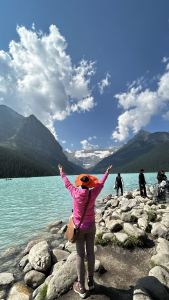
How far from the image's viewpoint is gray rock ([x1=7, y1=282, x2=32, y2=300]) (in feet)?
29.3

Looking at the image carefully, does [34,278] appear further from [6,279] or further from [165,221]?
[165,221]

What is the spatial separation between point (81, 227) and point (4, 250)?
1039cm

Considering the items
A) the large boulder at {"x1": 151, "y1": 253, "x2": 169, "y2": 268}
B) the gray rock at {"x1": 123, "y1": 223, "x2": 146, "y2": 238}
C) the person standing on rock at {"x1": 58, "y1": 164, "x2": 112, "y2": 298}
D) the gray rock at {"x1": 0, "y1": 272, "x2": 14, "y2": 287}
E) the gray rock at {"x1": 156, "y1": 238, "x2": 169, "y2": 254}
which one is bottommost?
the gray rock at {"x1": 0, "y1": 272, "x2": 14, "y2": 287}

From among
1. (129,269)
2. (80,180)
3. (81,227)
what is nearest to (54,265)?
(129,269)

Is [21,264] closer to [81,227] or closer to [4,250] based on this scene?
[4,250]

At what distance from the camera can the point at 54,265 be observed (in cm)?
1048

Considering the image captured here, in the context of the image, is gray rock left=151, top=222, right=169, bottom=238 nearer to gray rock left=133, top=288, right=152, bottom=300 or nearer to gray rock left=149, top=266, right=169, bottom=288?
gray rock left=149, top=266, right=169, bottom=288

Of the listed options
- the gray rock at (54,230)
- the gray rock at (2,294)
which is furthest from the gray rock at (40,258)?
the gray rock at (54,230)

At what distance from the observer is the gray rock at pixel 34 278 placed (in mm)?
9828

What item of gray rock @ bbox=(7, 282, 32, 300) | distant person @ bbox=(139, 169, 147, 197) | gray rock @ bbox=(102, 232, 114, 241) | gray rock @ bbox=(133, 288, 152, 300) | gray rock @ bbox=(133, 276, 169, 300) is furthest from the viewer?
distant person @ bbox=(139, 169, 147, 197)

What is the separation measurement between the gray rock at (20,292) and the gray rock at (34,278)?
215 millimetres

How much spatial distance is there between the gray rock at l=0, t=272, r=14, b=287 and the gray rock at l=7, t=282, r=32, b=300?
1.26ft

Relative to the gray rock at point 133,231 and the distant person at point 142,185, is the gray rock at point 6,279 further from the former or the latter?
the distant person at point 142,185

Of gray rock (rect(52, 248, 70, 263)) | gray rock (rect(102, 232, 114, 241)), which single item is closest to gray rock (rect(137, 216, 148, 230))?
gray rock (rect(102, 232, 114, 241))
